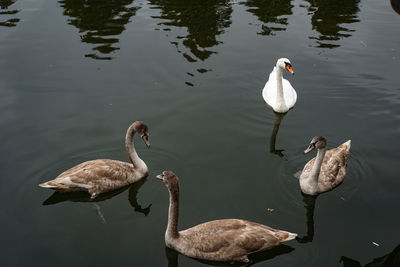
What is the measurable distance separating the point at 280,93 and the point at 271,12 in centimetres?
903

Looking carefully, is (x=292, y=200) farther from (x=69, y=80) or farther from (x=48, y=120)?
(x=69, y=80)

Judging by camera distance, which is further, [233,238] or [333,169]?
[333,169]

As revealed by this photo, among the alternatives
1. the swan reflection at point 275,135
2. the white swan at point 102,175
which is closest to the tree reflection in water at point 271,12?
the swan reflection at point 275,135

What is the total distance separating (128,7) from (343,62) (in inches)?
432

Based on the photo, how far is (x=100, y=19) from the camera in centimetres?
1803

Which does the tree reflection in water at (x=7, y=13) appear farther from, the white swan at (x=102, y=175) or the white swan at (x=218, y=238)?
the white swan at (x=218, y=238)

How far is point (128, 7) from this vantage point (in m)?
19.6

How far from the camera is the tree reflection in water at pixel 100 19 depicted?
15636mm

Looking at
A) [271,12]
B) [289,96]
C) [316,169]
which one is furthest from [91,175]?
[271,12]

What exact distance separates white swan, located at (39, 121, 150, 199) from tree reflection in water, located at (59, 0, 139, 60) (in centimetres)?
687

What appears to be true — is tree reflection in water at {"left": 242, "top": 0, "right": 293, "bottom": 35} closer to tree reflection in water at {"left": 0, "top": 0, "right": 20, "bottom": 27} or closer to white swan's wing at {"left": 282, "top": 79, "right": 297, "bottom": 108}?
white swan's wing at {"left": 282, "top": 79, "right": 297, "bottom": 108}

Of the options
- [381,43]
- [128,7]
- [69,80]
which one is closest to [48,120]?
[69,80]

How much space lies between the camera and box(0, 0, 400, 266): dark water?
749cm

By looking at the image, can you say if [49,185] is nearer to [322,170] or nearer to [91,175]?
[91,175]
